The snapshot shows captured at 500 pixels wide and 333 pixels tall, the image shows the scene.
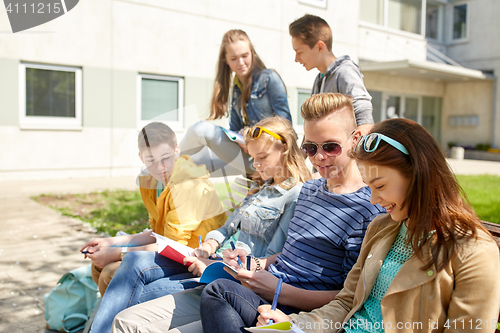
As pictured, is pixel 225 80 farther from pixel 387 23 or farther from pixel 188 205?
pixel 387 23

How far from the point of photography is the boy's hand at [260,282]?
168 centimetres

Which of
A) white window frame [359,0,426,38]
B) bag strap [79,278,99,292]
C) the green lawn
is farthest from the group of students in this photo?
white window frame [359,0,426,38]

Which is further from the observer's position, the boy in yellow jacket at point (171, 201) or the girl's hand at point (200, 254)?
the boy in yellow jacket at point (171, 201)

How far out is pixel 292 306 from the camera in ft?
5.49

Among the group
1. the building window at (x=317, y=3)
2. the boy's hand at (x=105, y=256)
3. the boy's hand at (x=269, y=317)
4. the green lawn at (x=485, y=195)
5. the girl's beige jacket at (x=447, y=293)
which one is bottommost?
the green lawn at (x=485, y=195)

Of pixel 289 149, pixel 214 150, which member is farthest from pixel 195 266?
pixel 214 150

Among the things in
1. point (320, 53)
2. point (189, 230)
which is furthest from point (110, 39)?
point (189, 230)

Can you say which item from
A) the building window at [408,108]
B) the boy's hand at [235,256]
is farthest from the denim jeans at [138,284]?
the building window at [408,108]

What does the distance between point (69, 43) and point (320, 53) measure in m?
7.51

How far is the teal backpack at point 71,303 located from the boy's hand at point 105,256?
1.54 feet

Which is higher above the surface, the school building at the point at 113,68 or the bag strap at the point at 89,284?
the school building at the point at 113,68

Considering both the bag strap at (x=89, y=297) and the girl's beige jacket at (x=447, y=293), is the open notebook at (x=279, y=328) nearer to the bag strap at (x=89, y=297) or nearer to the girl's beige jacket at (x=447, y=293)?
the girl's beige jacket at (x=447, y=293)

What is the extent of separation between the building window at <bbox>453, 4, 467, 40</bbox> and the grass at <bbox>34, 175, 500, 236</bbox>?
13305 millimetres

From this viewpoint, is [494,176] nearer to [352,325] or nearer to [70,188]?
[70,188]
